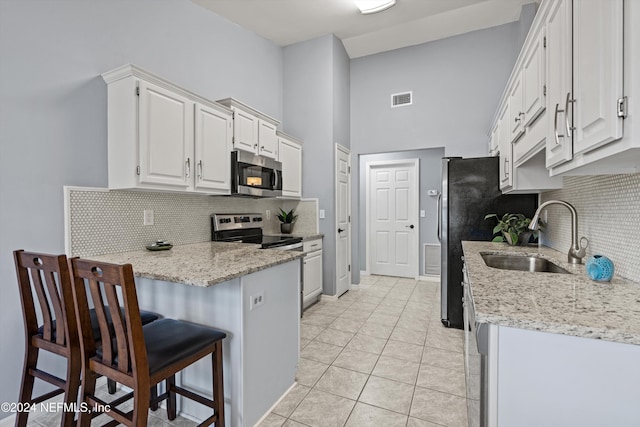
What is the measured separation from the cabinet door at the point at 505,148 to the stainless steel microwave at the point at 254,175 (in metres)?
2.23

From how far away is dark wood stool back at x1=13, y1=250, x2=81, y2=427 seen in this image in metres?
1.32

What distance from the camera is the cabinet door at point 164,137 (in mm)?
1992

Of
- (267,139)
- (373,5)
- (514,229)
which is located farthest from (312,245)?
(373,5)

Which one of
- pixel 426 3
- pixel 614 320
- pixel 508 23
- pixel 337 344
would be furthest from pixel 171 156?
pixel 508 23

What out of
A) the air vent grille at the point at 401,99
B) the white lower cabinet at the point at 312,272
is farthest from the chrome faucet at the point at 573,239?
the air vent grille at the point at 401,99

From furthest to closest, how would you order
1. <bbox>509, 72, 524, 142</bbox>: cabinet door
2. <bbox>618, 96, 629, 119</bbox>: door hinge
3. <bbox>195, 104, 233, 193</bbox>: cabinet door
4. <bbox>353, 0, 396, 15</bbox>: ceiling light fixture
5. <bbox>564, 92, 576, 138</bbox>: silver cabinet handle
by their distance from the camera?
<bbox>353, 0, 396, 15</bbox>: ceiling light fixture
<bbox>195, 104, 233, 193</bbox>: cabinet door
<bbox>509, 72, 524, 142</bbox>: cabinet door
<bbox>564, 92, 576, 138</bbox>: silver cabinet handle
<bbox>618, 96, 629, 119</bbox>: door hinge

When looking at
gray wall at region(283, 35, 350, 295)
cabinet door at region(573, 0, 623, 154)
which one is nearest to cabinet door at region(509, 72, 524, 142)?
cabinet door at region(573, 0, 623, 154)

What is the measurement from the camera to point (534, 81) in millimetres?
1571

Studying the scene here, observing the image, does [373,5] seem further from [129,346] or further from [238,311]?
[129,346]

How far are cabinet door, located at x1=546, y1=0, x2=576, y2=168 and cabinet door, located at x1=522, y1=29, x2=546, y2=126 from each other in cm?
10

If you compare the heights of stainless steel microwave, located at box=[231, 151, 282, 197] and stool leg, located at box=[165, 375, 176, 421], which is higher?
stainless steel microwave, located at box=[231, 151, 282, 197]

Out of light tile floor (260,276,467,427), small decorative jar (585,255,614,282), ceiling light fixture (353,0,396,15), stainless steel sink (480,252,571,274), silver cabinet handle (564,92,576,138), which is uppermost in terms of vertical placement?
ceiling light fixture (353,0,396,15)

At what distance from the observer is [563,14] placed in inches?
45.4

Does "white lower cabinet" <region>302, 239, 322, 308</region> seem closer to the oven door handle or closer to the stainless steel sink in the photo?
the oven door handle
